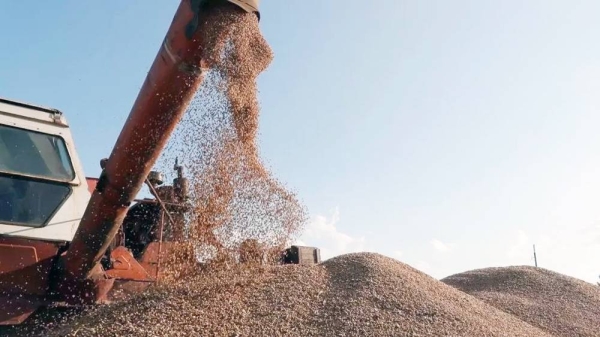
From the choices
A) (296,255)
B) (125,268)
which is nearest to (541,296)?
(296,255)

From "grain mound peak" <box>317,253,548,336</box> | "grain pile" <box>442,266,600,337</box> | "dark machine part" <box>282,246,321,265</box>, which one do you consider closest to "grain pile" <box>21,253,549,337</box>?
"grain mound peak" <box>317,253,548,336</box>

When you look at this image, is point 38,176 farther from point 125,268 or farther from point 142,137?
point 142,137

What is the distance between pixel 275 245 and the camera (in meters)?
5.80

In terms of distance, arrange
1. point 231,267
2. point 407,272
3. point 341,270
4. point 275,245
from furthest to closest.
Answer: point 407,272
point 341,270
point 275,245
point 231,267

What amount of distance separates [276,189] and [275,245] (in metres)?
0.67

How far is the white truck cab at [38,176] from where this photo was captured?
177 inches

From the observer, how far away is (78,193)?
4.86 m

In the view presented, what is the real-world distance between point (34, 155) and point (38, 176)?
0.20 m

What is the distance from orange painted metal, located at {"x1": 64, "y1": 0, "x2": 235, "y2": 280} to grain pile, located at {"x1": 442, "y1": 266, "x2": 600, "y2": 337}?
539cm

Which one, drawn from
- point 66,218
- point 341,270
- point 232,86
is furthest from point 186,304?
point 341,270

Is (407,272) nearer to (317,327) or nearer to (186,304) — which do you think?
(317,327)

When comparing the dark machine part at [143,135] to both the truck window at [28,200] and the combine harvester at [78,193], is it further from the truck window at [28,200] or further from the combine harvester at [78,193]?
the truck window at [28,200]

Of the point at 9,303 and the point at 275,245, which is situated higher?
the point at 275,245

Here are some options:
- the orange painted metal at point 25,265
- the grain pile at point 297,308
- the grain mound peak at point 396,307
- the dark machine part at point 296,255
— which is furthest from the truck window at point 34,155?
the dark machine part at point 296,255
